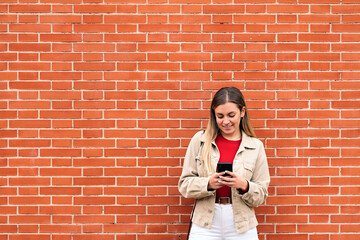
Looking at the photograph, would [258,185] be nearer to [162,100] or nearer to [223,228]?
[223,228]

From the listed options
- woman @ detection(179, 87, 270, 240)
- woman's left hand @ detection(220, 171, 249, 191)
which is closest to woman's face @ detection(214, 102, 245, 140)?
woman @ detection(179, 87, 270, 240)

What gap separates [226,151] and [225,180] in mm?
318

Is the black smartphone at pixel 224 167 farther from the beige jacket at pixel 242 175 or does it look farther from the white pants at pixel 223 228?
the white pants at pixel 223 228

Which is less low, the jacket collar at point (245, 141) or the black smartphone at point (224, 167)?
the jacket collar at point (245, 141)

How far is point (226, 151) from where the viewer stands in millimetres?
2811

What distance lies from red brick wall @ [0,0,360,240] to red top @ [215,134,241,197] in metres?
0.51

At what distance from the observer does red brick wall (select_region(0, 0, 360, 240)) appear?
10.8ft

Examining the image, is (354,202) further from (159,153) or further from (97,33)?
(97,33)

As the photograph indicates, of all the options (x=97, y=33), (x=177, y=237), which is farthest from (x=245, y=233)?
(x=97, y=33)

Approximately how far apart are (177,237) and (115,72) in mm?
1731

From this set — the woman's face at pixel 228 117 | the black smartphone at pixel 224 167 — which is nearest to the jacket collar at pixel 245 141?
the woman's face at pixel 228 117

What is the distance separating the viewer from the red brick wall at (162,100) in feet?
10.8

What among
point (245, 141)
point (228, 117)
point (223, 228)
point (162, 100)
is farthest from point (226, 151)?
point (162, 100)

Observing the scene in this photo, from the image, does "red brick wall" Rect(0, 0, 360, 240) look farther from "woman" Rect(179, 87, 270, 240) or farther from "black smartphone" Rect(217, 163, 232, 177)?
"black smartphone" Rect(217, 163, 232, 177)
